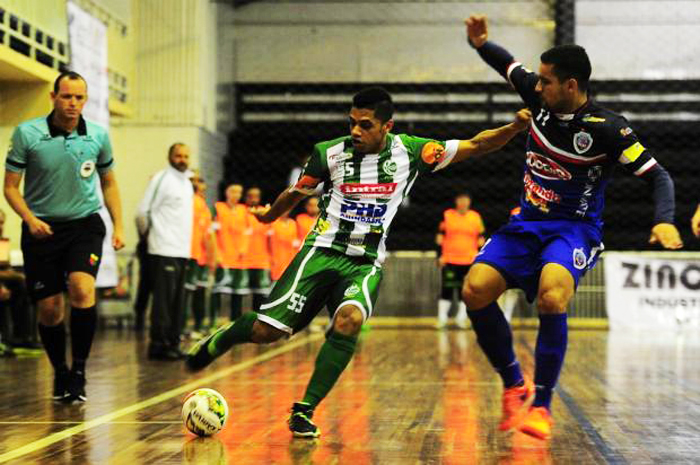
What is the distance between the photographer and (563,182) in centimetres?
504

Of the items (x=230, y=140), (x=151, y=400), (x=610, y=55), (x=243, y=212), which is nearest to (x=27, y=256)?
(x=151, y=400)

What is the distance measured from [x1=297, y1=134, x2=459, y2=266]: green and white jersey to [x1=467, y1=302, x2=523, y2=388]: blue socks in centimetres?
54

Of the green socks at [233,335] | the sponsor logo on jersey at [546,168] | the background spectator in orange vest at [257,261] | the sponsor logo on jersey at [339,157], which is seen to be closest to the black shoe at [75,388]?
the green socks at [233,335]

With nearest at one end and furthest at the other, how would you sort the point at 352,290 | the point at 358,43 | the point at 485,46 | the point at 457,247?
the point at 352,290 < the point at 485,46 < the point at 457,247 < the point at 358,43

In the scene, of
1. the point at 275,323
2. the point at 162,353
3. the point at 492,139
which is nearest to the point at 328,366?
the point at 275,323

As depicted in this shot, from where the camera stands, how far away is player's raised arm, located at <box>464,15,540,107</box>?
204 inches

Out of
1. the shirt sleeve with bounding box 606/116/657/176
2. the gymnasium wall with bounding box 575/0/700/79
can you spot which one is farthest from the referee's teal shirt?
the gymnasium wall with bounding box 575/0/700/79

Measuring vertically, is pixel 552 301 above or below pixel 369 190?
below

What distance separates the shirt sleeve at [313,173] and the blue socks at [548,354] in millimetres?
1174

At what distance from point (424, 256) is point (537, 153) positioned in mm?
11852

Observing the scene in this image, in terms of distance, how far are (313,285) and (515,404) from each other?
1079 mm

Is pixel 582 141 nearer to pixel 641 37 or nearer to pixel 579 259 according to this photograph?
pixel 579 259

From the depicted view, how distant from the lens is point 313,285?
512 centimetres

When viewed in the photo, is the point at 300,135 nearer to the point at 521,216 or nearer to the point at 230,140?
the point at 230,140
